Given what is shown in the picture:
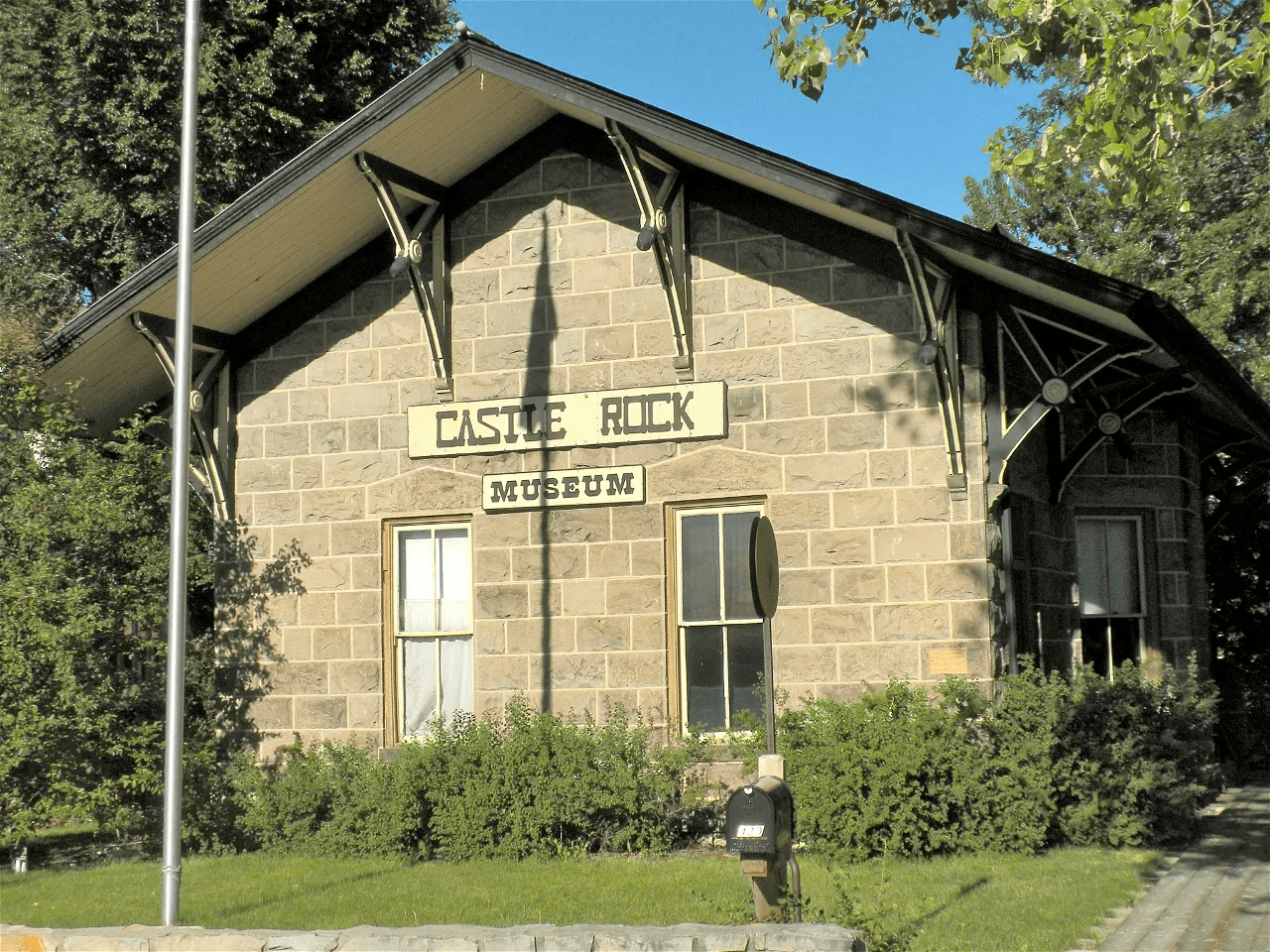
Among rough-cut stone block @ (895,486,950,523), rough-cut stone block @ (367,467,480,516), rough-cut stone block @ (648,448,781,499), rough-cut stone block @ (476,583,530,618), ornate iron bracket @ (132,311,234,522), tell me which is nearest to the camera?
rough-cut stone block @ (895,486,950,523)

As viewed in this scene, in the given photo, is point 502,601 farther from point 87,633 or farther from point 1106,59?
point 1106,59

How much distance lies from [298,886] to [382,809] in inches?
58.1

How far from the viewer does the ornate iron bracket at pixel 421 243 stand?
1270 centimetres

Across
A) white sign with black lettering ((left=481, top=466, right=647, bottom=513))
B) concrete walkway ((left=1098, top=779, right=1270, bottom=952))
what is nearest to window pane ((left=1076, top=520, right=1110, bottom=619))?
concrete walkway ((left=1098, top=779, right=1270, bottom=952))

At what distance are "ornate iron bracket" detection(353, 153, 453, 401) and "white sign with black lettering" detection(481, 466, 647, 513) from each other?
3.32 ft

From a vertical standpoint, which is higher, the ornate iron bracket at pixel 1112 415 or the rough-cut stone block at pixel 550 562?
the ornate iron bracket at pixel 1112 415

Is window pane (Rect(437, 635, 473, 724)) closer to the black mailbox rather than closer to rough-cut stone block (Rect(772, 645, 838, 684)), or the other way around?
rough-cut stone block (Rect(772, 645, 838, 684))

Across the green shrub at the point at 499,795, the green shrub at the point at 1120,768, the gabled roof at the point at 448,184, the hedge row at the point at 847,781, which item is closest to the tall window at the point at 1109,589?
the gabled roof at the point at 448,184

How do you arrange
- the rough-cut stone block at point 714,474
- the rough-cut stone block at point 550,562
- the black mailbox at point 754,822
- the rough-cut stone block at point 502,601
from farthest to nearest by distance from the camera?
the rough-cut stone block at point 502,601 < the rough-cut stone block at point 550,562 < the rough-cut stone block at point 714,474 < the black mailbox at point 754,822

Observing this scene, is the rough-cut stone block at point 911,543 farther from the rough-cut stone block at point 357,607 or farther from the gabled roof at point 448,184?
the rough-cut stone block at point 357,607

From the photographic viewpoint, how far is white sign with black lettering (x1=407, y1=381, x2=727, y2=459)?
12.5 m

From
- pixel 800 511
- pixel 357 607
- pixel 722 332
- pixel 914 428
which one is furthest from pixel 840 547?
pixel 357 607

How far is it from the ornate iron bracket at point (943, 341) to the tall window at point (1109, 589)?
11.5 ft

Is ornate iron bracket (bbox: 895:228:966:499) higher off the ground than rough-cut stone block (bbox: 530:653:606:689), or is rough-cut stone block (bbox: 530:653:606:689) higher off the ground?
ornate iron bracket (bbox: 895:228:966:499)
